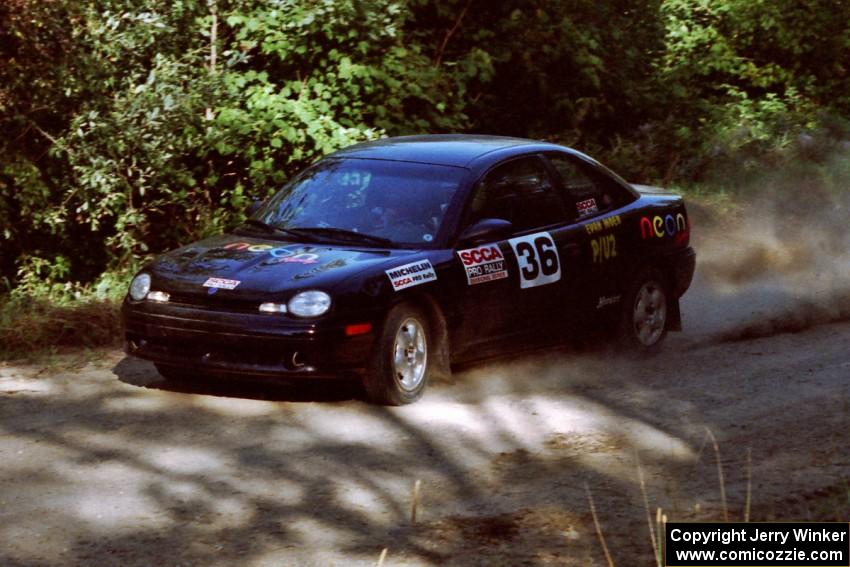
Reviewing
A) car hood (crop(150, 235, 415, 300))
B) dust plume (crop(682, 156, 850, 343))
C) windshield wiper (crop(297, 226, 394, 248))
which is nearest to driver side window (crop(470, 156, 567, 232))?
windshield wiper (crop(297, 226, 394, 248))

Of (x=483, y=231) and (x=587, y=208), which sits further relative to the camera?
(x=587, y=208)

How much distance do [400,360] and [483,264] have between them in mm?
969

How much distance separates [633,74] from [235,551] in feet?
48.6

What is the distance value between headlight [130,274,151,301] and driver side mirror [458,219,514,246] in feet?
6.36

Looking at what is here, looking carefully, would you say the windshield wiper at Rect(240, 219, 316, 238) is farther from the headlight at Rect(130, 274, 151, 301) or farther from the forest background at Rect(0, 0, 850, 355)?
the forest background at Rect(0, 0, 850, 355)

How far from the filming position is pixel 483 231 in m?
8.95

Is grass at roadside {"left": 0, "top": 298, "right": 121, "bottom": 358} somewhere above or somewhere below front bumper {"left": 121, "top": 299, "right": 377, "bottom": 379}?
below

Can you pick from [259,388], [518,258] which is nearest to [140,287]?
[259,388]

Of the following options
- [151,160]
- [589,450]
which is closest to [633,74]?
[151,160]

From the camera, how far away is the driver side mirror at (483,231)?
896cm

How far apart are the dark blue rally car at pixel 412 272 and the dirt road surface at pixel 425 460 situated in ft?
1.06

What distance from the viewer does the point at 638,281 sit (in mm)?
10680

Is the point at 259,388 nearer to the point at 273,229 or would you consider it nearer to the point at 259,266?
the point at 259,266

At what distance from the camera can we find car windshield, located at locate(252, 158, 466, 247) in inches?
358
